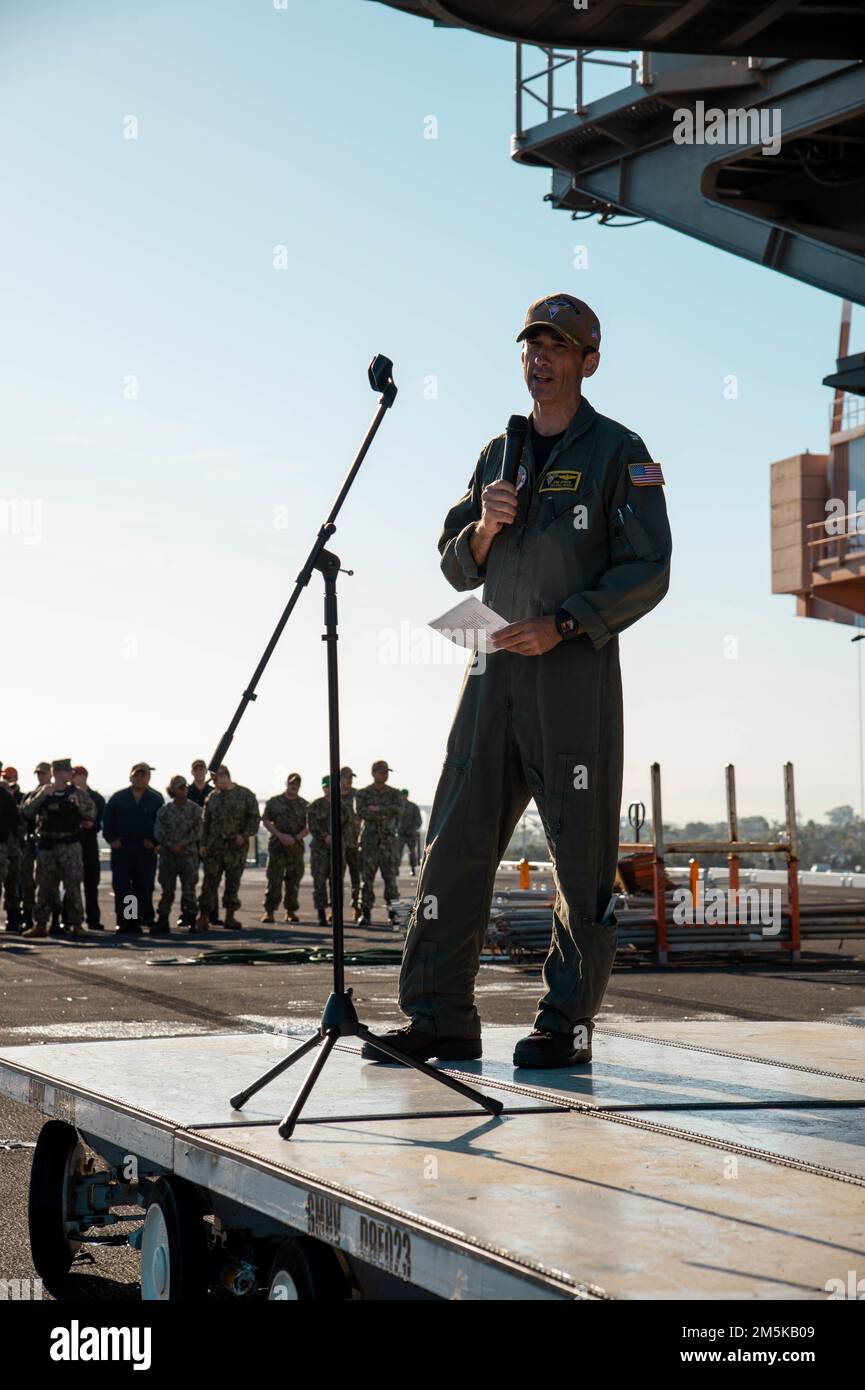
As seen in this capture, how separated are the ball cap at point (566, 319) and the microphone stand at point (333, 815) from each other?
0.46m

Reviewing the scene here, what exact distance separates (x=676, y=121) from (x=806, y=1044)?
10.9m

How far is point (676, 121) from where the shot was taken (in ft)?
46.4

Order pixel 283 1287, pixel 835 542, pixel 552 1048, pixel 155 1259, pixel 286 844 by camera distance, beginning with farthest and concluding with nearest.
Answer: pixel 835 542
pixel 286 844
pixel 552 1048
pixel 155 1259
pixel 283 1287

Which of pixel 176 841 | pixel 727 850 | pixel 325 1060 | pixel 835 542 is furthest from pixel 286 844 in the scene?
pixel 325 1060

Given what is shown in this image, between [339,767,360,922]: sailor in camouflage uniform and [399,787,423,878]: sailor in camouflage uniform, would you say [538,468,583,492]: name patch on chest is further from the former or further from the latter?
[399,787,423,878]: sailor in camouflage uniform

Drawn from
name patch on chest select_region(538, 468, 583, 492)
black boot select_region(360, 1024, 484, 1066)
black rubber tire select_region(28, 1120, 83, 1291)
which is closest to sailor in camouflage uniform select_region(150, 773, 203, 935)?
black rubber tire select_region(28, 1120, 83, 1291)

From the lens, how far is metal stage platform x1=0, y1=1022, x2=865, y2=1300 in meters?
2.48

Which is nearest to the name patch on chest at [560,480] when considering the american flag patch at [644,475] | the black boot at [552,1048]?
the american flag patch at [644,475]

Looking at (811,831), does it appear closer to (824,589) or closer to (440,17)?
(824,589)

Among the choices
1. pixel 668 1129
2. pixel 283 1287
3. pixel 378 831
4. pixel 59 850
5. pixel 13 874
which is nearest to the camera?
pixel 283 1287

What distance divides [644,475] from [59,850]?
15160mm

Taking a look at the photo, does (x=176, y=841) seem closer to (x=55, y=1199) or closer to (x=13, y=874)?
(x=13, y=874)

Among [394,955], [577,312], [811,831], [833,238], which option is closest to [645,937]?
[394,955]

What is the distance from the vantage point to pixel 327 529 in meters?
4.18
